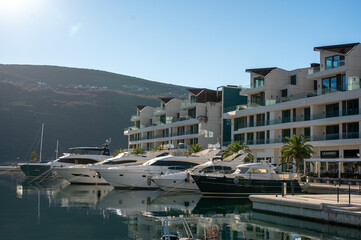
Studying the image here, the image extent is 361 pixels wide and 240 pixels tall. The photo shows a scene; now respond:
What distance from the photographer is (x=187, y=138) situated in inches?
3155

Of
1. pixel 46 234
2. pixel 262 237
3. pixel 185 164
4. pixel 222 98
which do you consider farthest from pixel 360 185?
pixel 222 98

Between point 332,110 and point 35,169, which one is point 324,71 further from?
point 35,169

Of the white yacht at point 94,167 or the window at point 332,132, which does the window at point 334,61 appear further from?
the white yacht at point 94,167

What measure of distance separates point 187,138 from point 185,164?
104 feet

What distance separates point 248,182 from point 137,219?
45.1ft

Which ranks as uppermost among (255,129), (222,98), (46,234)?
(222,98)

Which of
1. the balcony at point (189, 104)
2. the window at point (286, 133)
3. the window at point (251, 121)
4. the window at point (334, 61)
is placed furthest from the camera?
the balcony at point (189, 104)

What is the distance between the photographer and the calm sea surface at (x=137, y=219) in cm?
2272

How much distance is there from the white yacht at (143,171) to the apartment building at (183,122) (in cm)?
1804

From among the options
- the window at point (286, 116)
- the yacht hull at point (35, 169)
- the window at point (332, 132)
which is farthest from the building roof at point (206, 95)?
the window at point (332, 132)

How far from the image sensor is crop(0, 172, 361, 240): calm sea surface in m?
22.7

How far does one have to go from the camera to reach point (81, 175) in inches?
2213

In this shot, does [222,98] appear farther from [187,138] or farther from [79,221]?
[79,221]

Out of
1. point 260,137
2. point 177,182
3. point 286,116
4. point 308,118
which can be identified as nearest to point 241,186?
point 177,182
